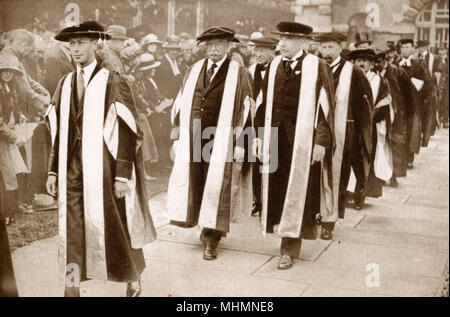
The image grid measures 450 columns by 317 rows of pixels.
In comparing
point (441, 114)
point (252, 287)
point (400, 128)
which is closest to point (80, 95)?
point (252, 287)

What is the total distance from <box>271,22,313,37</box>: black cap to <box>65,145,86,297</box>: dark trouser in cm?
194

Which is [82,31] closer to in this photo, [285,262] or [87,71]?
[87,71]

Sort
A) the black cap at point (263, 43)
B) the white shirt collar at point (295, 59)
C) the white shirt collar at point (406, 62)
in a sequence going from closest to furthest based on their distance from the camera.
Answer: the white shirt collar at point (295, 59)
the black cap at point (263, 43)
the white shirt collar at point (406, 62)

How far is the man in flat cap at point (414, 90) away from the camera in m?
9.68

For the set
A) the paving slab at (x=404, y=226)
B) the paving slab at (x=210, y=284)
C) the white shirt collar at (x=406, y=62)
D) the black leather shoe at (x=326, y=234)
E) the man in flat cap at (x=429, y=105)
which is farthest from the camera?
the man in flat cap at (x=429, y=105)

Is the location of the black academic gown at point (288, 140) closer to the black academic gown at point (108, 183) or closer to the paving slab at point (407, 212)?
the black academic gown at point (108, 183)

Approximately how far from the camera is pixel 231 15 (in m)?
10.1

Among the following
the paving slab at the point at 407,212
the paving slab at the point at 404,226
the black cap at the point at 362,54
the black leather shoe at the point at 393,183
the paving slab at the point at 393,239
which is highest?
the black cap at the point at 362,54

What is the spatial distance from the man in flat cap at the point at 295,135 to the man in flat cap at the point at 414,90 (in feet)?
15.6

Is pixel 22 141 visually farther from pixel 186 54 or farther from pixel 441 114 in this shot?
pixel 441 114

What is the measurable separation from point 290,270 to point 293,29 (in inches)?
74.4

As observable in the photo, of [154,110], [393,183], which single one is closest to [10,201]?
[154,110]

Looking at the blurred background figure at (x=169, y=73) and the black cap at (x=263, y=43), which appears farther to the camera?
the blurred background figure at (x=169, y=73)

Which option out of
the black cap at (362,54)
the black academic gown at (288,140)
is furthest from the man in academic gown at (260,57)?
the black academic gown at (288,140)
